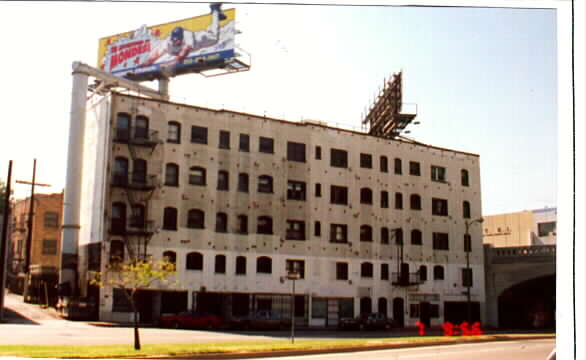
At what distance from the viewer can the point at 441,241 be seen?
33812mm

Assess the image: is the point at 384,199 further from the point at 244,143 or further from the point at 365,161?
the point at 244,143

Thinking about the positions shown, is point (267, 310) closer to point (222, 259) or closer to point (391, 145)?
point (222, 259)

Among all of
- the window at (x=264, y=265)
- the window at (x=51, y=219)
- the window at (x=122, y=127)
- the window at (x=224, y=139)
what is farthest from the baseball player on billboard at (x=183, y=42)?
the window at (x=51, y=219)

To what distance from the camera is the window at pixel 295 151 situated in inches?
1292

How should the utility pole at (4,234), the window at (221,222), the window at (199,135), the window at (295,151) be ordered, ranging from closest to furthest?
the utility pole at (4,234)
the window at (199,135)
the window at (221,222)
the window at (295,151)

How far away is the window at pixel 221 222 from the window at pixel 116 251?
185 inches

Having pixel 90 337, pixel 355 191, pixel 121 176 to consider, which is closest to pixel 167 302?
pixel 121 176

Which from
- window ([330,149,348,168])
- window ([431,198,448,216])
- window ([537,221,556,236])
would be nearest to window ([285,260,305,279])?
window ([330,149,348,168])

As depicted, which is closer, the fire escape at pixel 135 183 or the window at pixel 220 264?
the fire escape at pixel 135 183

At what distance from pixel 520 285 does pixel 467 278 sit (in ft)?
9.17

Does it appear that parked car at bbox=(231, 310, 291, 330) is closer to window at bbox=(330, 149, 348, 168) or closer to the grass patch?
window at bbox=(330, 149, 348, 168)

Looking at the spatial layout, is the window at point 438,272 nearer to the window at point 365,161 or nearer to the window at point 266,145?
the window at point 365,161

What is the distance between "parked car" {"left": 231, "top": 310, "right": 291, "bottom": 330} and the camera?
29438mm

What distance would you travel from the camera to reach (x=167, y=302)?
29.3 meters
